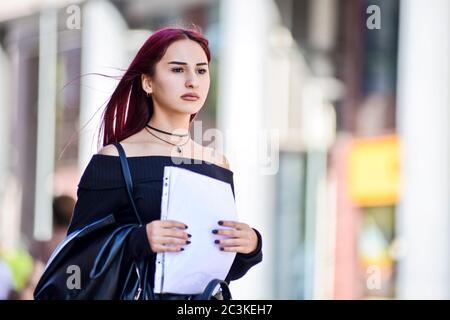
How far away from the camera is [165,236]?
2057 millimetres

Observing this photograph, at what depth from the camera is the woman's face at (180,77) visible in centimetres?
220

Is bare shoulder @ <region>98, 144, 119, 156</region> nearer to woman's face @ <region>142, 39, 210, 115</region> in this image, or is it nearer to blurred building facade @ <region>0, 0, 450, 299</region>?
woman's face @ <region>142, 39, 210, 115</region>

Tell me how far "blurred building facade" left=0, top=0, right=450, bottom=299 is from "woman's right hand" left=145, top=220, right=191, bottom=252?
3881 millimetres

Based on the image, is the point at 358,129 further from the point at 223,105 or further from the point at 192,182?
the point at 192,182

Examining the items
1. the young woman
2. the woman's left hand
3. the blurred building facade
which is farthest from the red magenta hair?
the blurred building facade

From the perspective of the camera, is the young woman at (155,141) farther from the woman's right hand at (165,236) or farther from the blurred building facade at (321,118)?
the blurred building facade at (321,118)

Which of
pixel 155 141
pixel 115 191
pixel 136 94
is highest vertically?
pixel 136 94

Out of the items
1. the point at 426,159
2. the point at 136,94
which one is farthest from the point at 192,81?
the point at 426,159

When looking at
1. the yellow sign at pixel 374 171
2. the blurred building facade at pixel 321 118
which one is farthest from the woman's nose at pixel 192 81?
the yellow sign at pixel 374 171

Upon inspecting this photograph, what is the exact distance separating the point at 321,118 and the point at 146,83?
5003 mm

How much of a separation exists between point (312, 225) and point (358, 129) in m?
0.75

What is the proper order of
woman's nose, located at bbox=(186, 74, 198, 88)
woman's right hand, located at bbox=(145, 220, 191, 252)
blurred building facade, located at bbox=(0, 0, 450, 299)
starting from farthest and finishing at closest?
blurred building facade, located at bbox=(0, 0, 450, 299) < woman's nose, located at bbox=(186, 74, 198, 88) < woman's right hand, located at bbox=(145, 220, 191, 252)

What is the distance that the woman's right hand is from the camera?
80.9 inches

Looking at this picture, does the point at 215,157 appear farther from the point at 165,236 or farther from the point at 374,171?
the point at 374,171
